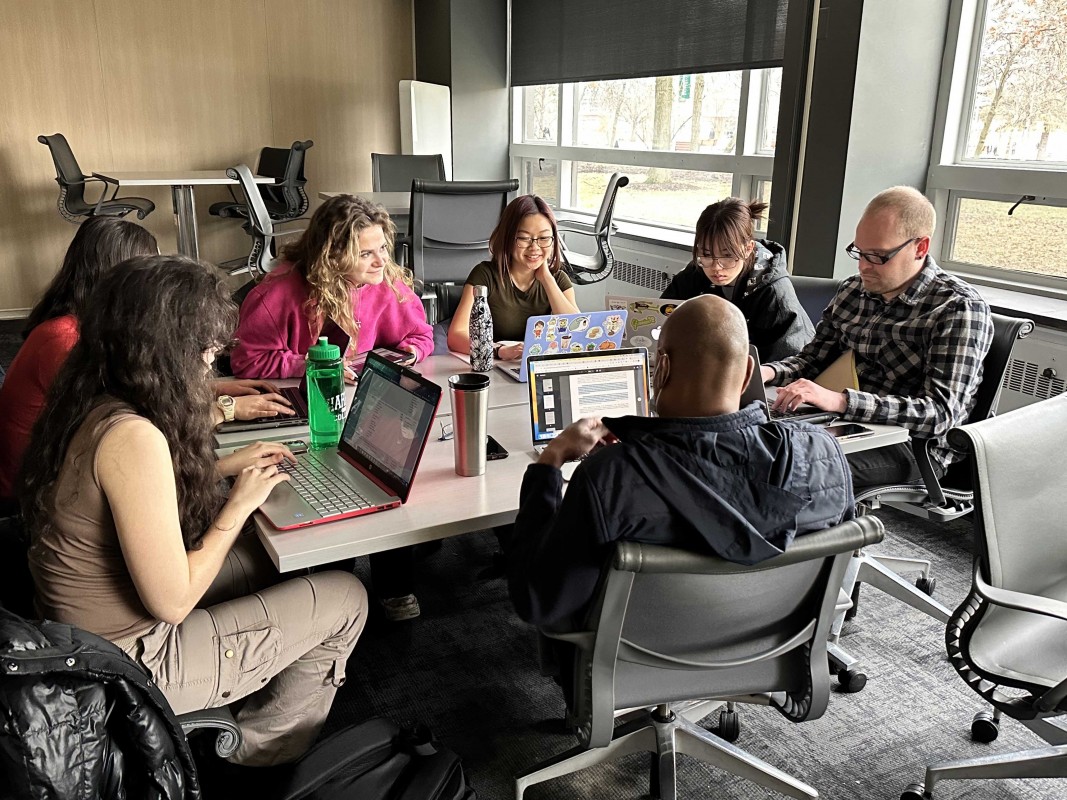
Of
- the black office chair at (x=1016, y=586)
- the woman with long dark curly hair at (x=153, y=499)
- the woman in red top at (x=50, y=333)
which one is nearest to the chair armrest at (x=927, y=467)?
the black office chair at (x=1016, y=586)

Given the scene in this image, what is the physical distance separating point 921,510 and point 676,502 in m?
1.44

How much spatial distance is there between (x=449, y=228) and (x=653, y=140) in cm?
178

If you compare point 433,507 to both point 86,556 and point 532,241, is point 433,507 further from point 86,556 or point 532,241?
point 532,241

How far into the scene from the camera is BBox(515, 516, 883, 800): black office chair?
4.35 feet

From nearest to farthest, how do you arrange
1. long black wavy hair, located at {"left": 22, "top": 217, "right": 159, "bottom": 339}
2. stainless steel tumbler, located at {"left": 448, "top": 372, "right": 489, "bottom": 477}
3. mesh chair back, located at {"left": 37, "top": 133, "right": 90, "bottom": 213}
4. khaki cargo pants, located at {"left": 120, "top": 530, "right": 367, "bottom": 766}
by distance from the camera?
khaki cargo pants, located at {"left": 120, "top": 530, "right": 367, "bottom": 766} < stainless steel tumbler, located at {"left": 448, "top": 372, "right": 489, "bottom": 477} < long black wavy hair, located at {"left": 22, "top": 217, "right": 159, "bottom": 339} < mesh chair back, located at {"left": 37, "top": 133, "right": 90, "bottom": 213}

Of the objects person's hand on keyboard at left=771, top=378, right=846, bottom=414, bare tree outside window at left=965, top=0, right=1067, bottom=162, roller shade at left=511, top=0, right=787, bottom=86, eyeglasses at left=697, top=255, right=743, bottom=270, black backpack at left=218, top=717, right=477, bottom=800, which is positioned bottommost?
black backpack at left=218, top=717, right=477, bottom=800

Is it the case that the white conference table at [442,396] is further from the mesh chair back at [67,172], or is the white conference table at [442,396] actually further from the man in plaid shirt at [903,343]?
the mesh chair back at [67,172]

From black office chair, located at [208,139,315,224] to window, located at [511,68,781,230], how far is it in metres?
1.72

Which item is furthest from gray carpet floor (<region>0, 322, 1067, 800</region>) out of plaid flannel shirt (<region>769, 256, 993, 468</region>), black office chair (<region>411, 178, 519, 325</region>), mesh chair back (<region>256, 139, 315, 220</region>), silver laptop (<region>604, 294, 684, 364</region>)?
mesh chair back (<region>256, 139, 315, 220</region>)

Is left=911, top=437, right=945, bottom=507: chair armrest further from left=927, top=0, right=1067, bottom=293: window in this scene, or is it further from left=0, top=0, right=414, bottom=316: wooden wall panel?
left=0, top=0, right=414, bottom=316: wooden wall panel

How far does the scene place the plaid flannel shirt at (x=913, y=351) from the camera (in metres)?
2.21

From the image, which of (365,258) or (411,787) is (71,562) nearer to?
(411,787)

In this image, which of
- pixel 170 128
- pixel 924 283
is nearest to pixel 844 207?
pixel 924 283

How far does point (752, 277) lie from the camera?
2834 mm
